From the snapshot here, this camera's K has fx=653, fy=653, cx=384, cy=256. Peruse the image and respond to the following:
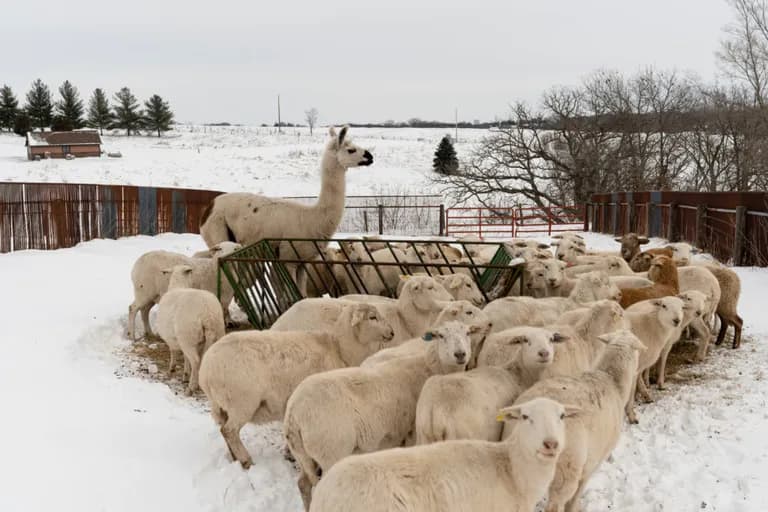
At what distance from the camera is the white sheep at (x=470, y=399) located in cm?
470

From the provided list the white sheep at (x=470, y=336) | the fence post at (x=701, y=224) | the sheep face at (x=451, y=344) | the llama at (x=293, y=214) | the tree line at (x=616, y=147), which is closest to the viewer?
the sheep face at (x=451, y=344)

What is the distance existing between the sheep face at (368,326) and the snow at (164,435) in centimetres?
130

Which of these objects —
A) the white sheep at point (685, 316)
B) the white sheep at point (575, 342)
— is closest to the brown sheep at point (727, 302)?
the white sheep at point (685, 316)

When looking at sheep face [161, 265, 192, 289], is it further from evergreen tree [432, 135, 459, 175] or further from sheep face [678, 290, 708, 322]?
evergreen tree [432, 135, 459, 175]

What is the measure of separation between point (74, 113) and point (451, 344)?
74158 millimetres

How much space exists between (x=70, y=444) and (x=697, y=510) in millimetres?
5130

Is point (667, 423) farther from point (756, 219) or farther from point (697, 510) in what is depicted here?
point (756, 219)

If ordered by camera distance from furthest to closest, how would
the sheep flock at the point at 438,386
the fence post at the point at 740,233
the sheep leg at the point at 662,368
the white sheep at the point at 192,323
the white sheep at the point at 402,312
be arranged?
the fence post at the point at 740,233 < the sheep leg at the point at 662,368 < the white sheep at the point at 192,323 < the white sheep at the point at 402,312 < the sheep flock at the point at 438,386

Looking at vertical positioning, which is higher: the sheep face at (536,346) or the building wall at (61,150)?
the building wall at (61,150)

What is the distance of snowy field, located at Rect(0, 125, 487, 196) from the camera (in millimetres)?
45594

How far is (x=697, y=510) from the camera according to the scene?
16.0 ft

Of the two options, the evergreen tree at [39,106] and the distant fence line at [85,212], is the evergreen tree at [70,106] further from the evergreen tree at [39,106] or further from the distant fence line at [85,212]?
the distant fence line at [85,212]

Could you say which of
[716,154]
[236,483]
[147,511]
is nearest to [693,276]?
[236,483]

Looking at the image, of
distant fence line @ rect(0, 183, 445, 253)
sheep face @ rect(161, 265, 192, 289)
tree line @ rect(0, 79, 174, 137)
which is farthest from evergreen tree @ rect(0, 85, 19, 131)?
sheep face @ rect(161, 265, 192, 289)
